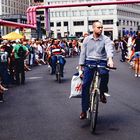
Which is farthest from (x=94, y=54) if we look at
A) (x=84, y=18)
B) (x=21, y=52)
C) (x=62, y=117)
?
(x=84, y=18)

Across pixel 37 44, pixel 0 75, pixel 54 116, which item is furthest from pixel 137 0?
pixel 54 116

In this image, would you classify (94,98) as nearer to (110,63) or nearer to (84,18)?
(110,63)

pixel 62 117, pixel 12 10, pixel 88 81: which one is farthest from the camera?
pixel 12 10

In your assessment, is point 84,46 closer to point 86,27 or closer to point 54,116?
point 54,116

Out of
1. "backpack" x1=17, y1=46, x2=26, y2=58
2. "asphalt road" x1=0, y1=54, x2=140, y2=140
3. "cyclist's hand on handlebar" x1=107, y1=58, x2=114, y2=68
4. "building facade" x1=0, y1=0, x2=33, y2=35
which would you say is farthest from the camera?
"building facade" x1=0, y1=0, x2=33, y2=35

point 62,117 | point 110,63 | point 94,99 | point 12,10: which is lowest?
point 62,117

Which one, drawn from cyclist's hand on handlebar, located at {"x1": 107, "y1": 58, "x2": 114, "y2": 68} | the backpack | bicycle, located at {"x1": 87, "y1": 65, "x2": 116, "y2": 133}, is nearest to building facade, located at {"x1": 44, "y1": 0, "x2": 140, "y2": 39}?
the backpack

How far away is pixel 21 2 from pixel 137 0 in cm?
12520

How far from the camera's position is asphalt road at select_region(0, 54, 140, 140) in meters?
7.69

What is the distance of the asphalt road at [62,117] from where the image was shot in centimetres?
769

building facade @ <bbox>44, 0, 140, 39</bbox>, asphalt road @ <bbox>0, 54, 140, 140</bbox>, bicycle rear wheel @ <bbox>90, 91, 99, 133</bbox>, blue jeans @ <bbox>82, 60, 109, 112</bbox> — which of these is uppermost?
building facade @ <bbox>44, 0, 140, 39</bbox>

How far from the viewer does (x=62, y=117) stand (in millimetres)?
9453

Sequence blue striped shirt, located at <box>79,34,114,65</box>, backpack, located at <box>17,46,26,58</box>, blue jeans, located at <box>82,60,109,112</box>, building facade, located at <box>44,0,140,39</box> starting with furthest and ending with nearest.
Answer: building facade, located at <box>44,0,140,39</box> < backpack, located at <box>17,46,26,58</box> < blue striped shirt, located at <box>79,34,114,65</box> < blue jeans, located at <box>82,60,109,112</box>

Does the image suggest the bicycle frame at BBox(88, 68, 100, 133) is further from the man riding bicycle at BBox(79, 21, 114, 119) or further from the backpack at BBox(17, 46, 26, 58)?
the backpack at BBox(17, 46, 26, 58)
